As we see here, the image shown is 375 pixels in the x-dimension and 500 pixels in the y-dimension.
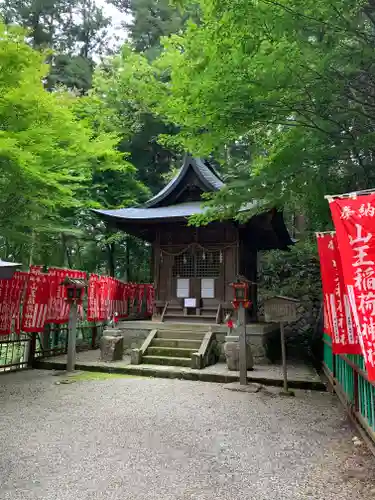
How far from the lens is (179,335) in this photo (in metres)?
11.1

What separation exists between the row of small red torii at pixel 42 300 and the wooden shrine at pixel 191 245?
1.82 metres

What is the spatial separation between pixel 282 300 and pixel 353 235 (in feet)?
14.3

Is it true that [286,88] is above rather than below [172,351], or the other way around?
above

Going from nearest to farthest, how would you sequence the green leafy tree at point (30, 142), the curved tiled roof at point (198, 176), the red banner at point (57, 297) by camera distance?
the green leafy tree at point (30, 142), the red banner at point (57, 297), the curved tiled roof at point (198, 176)

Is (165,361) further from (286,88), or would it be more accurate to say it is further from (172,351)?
(286,88)

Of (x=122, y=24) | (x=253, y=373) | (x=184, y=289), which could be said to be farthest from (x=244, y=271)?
(x=122, y=24)

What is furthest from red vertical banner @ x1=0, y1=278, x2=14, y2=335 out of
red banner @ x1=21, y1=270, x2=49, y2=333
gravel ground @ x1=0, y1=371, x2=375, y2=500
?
gravel ground @ x1=0, y1=371, x2=375, y2=500

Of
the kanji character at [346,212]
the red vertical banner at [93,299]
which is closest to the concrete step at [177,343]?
the red vertical banner at [93,299]

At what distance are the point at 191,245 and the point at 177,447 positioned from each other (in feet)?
27.6

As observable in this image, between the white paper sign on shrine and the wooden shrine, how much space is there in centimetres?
398

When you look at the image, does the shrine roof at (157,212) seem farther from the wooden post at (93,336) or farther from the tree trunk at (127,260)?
the tree trunk at (127,260)

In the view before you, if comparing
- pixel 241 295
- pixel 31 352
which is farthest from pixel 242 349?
pixel 31 352

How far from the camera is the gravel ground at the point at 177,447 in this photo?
351cm

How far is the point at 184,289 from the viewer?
12.5m
